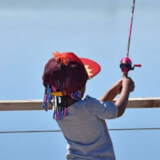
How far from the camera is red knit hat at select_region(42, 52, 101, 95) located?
1.79 metres

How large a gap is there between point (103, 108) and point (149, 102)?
659 millimetres

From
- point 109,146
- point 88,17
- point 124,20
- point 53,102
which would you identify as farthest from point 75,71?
point 88,17

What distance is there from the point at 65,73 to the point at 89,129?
0.68 feet

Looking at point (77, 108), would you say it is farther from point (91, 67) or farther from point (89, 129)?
point (91, 67)

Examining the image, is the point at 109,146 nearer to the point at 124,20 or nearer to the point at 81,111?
the point at 81,111

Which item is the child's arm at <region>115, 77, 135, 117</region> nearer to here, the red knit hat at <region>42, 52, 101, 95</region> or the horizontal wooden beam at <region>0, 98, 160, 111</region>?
the red knit hat at <region>42, 52, 101, 95</region>

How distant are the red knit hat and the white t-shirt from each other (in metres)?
0.06

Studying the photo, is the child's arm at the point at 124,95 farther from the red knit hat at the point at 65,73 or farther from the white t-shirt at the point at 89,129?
the red knit hat at the point at 65,73

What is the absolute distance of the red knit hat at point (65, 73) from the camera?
179 cm

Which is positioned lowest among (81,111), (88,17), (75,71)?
(88,17)

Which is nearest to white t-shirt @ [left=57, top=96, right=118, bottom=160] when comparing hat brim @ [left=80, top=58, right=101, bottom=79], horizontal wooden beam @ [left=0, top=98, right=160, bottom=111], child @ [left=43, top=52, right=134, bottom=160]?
child @ [left=43, top=52, right=134, bottom=160]

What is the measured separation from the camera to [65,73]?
1.78m

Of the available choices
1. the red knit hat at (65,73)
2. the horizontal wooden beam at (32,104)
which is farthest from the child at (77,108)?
the horizontal wooden beam at (32,104)

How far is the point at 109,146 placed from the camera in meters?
1.85
